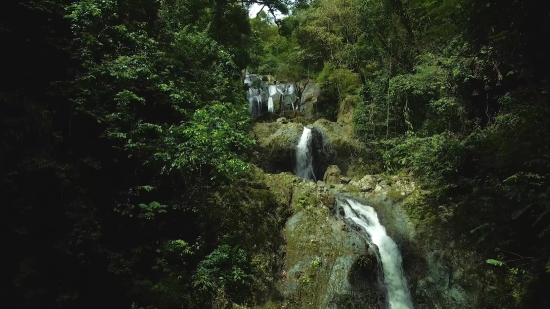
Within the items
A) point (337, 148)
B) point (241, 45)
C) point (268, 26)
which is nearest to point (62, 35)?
point (241, 45)

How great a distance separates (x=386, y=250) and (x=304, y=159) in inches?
259

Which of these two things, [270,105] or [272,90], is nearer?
[270,105]

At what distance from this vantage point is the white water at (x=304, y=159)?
47.8ft

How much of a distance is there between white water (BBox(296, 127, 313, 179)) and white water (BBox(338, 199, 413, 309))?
13.9 ft

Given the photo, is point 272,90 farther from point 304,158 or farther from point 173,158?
point 173,158

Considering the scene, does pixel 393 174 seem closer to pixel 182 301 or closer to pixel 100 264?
pixel 182 301

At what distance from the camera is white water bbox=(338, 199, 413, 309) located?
8.05 metres

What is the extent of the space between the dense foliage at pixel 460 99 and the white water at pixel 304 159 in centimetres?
275

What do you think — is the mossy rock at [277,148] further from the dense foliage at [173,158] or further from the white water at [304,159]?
the dense foliage at [173,158]

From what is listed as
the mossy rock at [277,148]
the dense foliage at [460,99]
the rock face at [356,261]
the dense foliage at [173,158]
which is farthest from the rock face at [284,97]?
the rock face at [356,261]

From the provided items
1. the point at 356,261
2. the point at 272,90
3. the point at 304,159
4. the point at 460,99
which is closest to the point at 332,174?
the point at 304,159

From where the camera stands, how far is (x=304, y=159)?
48.5ft

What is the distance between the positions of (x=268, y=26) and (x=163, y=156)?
28349 mm

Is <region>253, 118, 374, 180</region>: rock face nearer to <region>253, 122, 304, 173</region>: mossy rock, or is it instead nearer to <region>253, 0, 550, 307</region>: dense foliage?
<region>253, 122, 304, 173</region>: mossy rock
